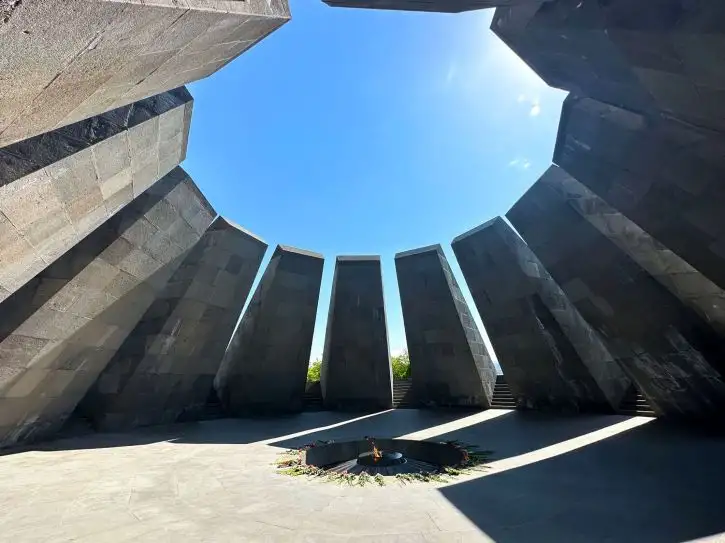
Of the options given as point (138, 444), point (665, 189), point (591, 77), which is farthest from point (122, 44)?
point (138, 444)

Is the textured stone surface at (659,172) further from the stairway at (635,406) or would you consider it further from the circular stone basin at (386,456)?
the circular stone basin at (386,456)

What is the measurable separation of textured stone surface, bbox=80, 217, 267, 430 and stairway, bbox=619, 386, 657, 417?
13641 mm

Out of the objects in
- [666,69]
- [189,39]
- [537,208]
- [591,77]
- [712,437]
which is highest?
[537,208]

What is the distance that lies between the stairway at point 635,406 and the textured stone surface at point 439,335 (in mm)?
4832

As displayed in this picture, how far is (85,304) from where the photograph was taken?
8086 mm

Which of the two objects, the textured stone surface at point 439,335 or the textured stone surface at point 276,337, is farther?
the textured stone surface at point 439,335

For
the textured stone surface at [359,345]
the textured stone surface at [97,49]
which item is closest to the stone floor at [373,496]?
the textured stone surface at [97,49]

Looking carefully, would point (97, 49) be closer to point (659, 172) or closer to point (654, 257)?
point (659, 172)

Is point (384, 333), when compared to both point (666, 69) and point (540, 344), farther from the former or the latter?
point (666, 69)

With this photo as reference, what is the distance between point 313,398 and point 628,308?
44.9ft

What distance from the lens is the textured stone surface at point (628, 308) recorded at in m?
8.31

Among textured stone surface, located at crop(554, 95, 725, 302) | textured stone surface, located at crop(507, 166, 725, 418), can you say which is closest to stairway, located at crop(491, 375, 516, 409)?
textured stone surface, located at crop(507, 166, 725, 418)

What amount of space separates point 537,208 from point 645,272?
307cm

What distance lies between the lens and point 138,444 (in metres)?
9.54
